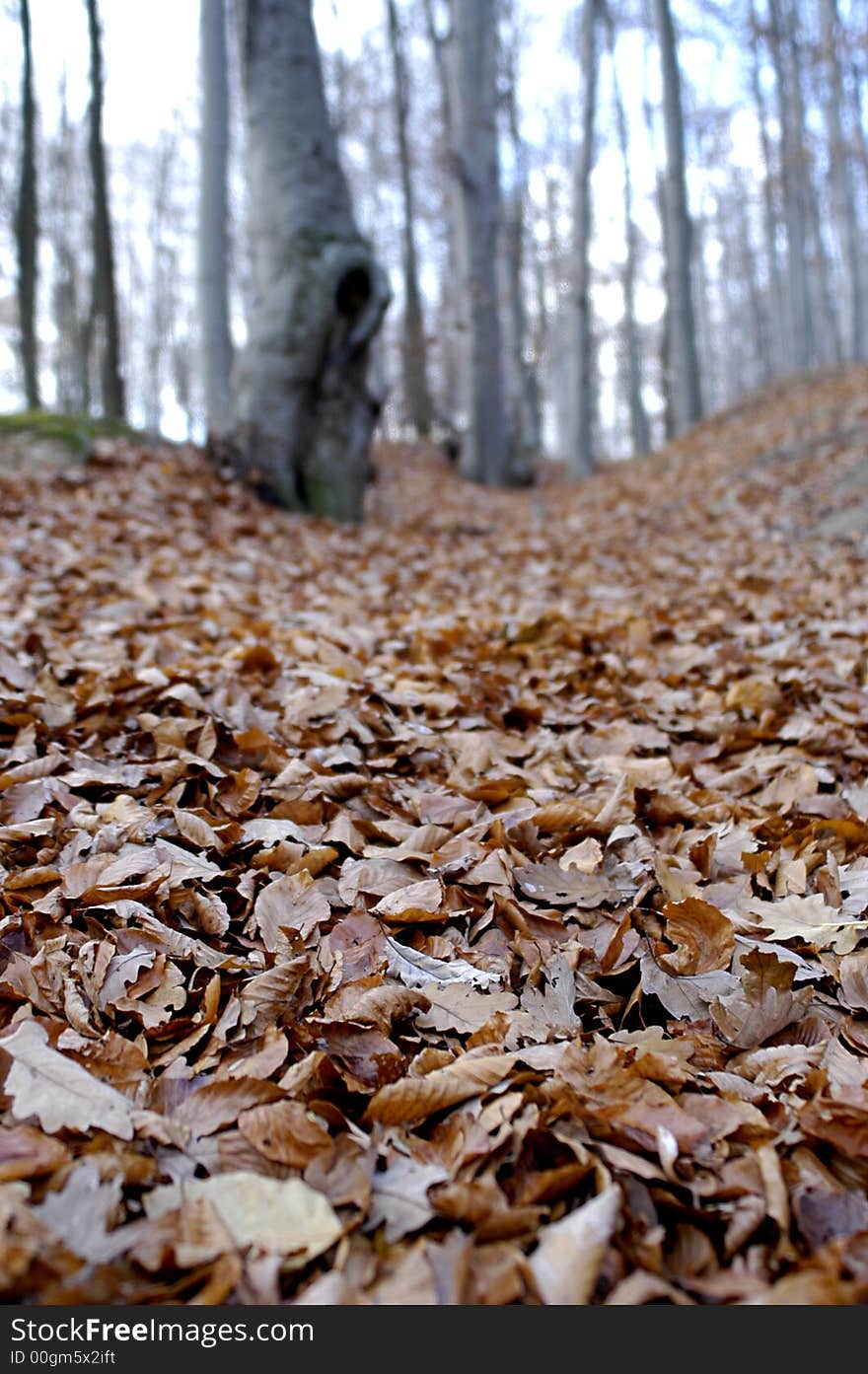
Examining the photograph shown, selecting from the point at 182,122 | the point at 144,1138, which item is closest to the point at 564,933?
the point at 144,1138

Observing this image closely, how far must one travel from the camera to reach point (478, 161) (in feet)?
33.5

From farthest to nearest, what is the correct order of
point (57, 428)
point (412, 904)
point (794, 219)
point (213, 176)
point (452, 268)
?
point (794, 219) → point (452, 268) → point (213, 176) → point (57, 428) → point (412, 904)

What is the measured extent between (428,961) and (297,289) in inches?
241

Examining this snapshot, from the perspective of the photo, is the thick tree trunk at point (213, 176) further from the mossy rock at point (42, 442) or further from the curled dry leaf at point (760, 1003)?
the curled dry leaf at point (760, 1003)

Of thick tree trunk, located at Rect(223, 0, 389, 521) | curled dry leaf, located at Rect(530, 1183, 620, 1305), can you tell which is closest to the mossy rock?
thick tree trunk, located at Rect(223, 0, 389, 521)

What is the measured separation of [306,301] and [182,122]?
967 inches

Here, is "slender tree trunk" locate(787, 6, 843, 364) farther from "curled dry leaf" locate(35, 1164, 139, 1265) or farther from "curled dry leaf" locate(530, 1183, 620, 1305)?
"curled dry leaf" locate(35, 1164, 139, 1265)

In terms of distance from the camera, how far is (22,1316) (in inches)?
36.8

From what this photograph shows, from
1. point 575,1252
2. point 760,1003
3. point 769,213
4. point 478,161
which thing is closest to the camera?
point 575,1252

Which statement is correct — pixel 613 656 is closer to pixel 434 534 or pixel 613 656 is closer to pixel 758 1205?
pixel 758 1205

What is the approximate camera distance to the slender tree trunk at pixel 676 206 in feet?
40.3

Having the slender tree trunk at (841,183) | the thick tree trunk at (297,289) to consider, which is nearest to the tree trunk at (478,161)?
the thick tree trunk at (297,289)

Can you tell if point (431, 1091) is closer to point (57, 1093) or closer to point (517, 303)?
point (57, 1093)

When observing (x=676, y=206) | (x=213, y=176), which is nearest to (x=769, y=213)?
(x=676, y=206)
